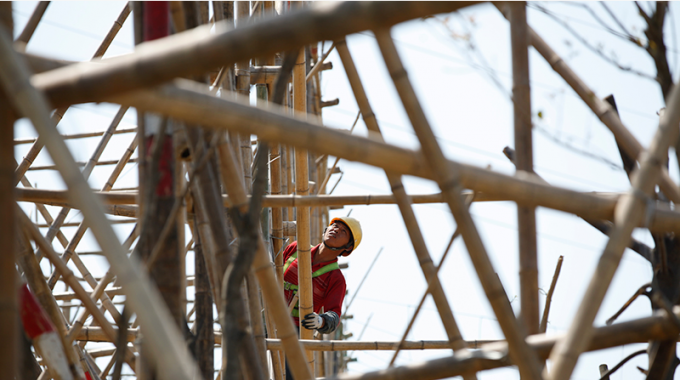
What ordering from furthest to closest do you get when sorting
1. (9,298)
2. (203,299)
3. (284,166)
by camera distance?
1. (284,166)
2. (203,299)
3. (9,298)

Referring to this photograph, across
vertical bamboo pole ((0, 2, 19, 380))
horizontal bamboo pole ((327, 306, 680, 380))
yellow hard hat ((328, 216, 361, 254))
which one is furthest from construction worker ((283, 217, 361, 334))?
vertical bamboo pole ((0, 2, 19, 380))

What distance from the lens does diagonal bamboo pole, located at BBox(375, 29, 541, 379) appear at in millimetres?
2016

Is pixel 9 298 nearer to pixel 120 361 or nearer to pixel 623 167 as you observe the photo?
pixel 120 361

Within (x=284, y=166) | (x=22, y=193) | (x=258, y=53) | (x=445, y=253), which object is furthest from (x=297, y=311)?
(x=258, y=53)

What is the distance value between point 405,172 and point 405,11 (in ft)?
2.17

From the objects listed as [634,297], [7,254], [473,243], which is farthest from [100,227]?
[634,297]

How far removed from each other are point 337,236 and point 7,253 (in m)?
4.66

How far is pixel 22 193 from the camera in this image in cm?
375

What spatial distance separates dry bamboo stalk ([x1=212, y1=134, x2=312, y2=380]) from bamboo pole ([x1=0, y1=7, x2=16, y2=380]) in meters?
0.86

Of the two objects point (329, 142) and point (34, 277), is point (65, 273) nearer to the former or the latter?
point (34, 277)

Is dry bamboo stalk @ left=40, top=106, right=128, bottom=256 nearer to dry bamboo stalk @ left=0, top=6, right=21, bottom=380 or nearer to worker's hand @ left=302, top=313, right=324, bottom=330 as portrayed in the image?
worker's hand @ left=302, top=313, right=324, bottom=330

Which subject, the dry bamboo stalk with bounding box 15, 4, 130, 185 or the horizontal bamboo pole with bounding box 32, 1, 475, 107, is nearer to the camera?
the horizontal bamboo pole with bounding box 32, 1, 475, 107

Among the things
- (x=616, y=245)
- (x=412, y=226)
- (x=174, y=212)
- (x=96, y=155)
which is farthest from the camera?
(x=96, y=155)

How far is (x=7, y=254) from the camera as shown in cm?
179
